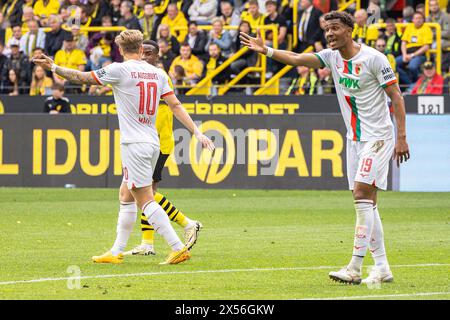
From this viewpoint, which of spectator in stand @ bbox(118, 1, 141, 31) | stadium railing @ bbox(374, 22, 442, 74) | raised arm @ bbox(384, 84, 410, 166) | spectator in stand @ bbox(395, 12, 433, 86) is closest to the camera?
raised arm @ bbox(384, 84, 410, 166)

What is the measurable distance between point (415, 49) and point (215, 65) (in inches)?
177

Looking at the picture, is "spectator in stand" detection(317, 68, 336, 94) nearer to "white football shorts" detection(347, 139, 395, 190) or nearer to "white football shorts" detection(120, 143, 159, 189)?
"white football shorts" detection(120, 143, 159, 189)

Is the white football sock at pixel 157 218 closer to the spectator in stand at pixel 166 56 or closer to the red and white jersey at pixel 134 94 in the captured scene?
the red and white jersey at pixel 134 94

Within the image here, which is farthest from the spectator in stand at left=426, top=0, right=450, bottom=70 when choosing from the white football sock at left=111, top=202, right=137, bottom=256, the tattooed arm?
the tattooed arm

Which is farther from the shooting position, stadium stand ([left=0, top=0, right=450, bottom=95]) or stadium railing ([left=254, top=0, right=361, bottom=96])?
stadium railing ([left=254, top=0, right=361, bottom=96])

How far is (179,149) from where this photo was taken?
960 inches

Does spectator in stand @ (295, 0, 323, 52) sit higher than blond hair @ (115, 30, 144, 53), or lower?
higher

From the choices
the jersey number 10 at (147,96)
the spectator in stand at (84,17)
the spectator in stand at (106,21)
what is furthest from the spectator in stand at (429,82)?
the jersey number 10 at (147,96)

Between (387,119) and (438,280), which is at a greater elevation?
(387,119)

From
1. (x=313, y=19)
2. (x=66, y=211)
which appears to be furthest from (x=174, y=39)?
(x=66, y=211)

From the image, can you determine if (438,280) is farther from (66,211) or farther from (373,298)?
(66,211)

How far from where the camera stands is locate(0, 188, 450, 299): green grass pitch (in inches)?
391

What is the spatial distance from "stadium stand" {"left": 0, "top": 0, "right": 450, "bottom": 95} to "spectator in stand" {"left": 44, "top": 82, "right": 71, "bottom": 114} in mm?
1318
